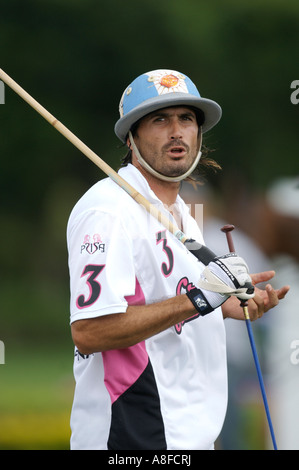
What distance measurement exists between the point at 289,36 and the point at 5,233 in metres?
6.09

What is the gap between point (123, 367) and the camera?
3736mm

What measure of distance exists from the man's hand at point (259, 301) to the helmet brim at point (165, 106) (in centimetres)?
79

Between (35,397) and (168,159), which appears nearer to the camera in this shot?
(168,159)

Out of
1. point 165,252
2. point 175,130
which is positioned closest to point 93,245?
point 165,252

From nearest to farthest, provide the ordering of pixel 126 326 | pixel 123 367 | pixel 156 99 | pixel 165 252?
pixel 126 326
pixel 123 367
pixel 165 252
pixel 156 99

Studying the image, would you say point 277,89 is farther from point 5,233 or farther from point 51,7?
point 5,233

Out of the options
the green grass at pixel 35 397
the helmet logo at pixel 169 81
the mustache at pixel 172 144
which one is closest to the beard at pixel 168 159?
the mustache at pixel 172 144

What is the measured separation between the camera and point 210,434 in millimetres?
3934

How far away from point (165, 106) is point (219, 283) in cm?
92

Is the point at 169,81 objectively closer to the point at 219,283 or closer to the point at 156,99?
the point at 156,99

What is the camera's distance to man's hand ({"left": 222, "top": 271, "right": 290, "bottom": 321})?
424 cm

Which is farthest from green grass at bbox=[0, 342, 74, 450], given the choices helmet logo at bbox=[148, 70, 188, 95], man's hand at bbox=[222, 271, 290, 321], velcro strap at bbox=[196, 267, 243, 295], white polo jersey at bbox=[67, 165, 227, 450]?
velcro strap at bbox=[196, 267, 243, 295]

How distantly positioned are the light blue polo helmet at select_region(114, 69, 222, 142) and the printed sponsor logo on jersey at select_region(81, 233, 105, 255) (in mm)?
705

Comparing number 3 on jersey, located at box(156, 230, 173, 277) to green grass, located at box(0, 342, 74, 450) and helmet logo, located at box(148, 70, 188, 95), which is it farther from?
green grass, located at box(0, 342, 74, 450)
